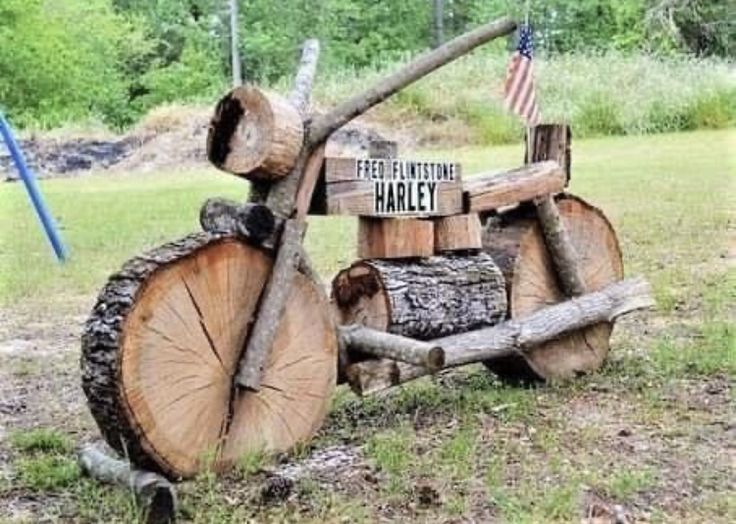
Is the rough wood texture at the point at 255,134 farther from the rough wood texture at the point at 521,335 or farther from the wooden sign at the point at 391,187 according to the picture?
the rough wood texture at the point at 521,335

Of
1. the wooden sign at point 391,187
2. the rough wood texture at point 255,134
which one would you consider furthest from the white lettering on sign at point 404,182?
the rough wood texture at point 255,134

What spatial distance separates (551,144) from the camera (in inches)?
167

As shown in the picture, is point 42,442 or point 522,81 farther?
point 522,81

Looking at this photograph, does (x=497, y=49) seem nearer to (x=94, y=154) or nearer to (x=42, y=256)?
(x=94, y=154)

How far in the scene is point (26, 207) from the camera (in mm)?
11672

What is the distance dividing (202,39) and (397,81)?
54.0ft

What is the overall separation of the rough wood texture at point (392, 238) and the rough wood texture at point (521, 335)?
0.28 meters

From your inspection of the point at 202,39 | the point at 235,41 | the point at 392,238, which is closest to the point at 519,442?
the point at 392,238

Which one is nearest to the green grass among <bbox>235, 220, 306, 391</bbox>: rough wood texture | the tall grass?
<bbox>235, 220, 306, 391</bbox>: rough wood texture

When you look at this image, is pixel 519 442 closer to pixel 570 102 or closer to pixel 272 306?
pixel 272 306

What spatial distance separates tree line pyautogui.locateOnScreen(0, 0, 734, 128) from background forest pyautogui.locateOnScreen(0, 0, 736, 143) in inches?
1.1

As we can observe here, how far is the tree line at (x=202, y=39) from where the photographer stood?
54.1 feet

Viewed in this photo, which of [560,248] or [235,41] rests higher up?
[235,41]

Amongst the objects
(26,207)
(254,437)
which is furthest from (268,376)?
(26,207)
